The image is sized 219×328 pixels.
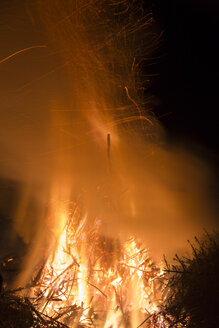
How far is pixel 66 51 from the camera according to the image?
249 centimetres

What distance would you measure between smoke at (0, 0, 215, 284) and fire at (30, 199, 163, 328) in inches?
6.5

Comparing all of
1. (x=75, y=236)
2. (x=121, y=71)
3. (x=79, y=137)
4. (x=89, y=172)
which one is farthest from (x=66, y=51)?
(x=75, y=236)

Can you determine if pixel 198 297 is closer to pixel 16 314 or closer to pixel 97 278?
pixel 16 314

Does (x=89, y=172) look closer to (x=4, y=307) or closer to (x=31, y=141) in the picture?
(x=31, y=141)

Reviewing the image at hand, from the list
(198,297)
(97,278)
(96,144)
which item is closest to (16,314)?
(198,297)

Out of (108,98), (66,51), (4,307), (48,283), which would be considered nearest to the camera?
(4,307)

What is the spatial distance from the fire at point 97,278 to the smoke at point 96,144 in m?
0.16

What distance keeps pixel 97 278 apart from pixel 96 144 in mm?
1775

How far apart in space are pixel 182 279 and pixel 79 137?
83.4 inches

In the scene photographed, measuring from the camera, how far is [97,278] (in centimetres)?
293

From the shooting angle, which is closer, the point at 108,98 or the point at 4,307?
the point at 4,307

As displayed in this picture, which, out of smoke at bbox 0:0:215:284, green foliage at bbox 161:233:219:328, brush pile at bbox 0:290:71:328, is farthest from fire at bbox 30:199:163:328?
brush pile at bbox 0:290:71:328

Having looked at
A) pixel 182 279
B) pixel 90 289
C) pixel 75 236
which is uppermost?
pixel 75 236

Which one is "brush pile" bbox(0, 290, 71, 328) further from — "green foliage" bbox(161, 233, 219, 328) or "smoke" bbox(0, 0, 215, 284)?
"smoke" bbox(0, 0, 215, 284)
